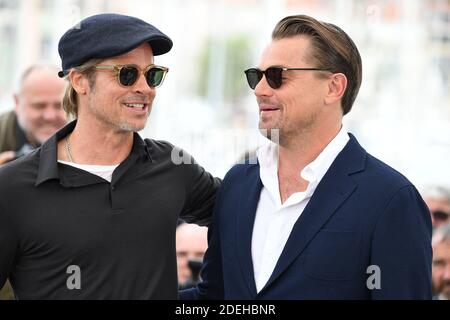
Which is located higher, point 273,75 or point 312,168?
point 273,75

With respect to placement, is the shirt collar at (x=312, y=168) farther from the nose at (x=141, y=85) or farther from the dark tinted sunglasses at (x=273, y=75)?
the nose at (x=141, y=85)

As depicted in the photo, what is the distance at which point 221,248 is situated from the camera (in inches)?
134

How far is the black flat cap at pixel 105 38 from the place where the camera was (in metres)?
3.23

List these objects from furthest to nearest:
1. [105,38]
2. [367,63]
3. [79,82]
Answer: [367,63] < [79,82] < [105,38]

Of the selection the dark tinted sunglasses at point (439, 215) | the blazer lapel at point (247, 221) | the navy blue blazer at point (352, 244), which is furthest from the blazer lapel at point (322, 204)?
the dark tinted sunglasses at point (439, 215)

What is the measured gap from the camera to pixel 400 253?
2.94 meters

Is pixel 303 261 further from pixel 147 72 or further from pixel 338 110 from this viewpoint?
pixel 147 72

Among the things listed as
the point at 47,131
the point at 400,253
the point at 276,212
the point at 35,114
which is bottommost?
the point at 400,253

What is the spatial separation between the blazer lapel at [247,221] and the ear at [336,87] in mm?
420

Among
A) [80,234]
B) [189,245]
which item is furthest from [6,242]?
[189,245]

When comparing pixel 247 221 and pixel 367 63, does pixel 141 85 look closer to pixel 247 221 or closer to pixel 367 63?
pixel 247 221

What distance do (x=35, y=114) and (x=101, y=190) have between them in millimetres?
2580
